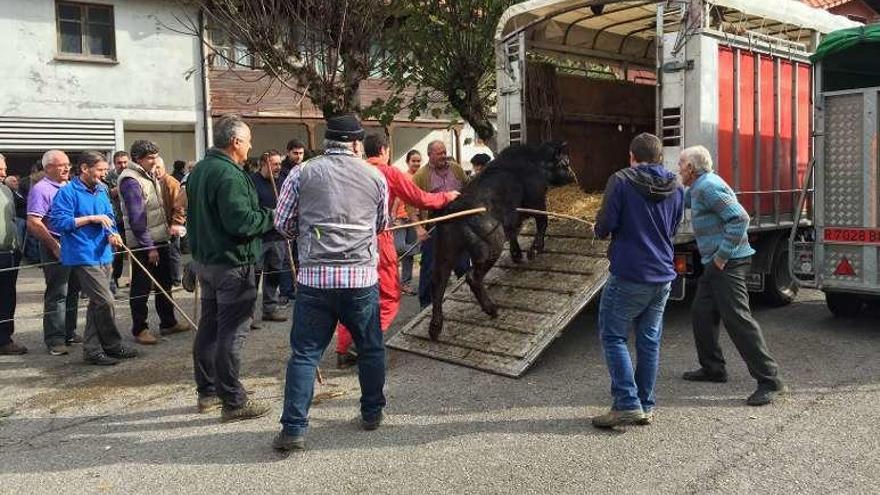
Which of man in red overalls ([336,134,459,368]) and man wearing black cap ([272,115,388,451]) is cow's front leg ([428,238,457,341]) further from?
man wearing black cap ([272,115,388,451])

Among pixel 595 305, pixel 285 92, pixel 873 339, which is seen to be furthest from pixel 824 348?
pixel 285 92

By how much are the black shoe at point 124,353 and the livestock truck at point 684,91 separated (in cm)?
415

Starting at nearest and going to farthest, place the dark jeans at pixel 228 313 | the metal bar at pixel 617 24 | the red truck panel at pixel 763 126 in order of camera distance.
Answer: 1. the dark jeans at pixel 228 313
2. the red truck panel at pixel 763 126
3. the metal bar at pixel 617 24

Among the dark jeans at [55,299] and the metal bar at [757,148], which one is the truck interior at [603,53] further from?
the dark jeans at [55,299]

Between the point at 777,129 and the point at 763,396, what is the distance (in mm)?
Answer: 3738

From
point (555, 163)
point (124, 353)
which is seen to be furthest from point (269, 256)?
point (555, 163)

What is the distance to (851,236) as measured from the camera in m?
6.46

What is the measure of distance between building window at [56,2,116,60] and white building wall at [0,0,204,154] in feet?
0.65

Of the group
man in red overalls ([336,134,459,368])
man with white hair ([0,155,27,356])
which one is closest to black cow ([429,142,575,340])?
man in red overalls ([336,134,459,368])

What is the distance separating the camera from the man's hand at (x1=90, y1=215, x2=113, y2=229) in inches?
241

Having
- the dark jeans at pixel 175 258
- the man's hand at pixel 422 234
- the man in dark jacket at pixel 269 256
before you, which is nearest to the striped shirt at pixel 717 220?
the man's hand at pixel 422 234

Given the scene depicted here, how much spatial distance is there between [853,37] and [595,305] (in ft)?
11.6

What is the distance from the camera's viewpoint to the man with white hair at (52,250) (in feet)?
21.4

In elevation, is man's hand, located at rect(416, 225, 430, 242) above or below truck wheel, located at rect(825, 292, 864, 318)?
above
